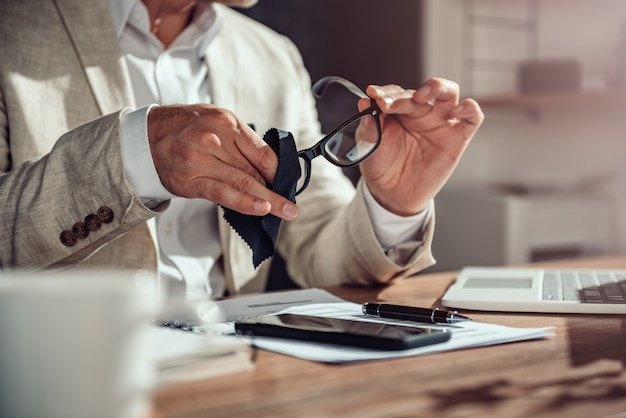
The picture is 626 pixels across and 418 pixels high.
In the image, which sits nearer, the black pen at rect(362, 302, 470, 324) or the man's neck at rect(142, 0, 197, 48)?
the black pen at rect(362, 302, 470, 324)

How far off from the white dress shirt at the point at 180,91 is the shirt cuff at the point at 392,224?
362mm

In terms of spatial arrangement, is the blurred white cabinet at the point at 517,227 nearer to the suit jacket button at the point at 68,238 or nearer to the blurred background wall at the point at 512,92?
the blurred background wall at the point at 512,92

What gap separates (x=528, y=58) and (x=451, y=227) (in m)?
1.04

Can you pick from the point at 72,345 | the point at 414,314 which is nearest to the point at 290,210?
the point at 414,314

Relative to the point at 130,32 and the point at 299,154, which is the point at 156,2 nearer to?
the point at 130,32

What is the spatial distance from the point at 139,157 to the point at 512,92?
299 centimetres

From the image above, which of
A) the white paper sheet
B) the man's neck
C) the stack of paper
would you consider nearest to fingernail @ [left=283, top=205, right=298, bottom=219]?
the white paper sheet

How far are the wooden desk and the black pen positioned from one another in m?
0.10

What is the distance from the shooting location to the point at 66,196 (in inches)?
35.6

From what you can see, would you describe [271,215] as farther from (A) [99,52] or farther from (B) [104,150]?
(A) [99,52]

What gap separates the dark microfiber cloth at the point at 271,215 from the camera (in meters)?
0.87

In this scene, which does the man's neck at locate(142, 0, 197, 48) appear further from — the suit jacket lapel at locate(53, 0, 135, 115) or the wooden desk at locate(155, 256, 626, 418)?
the wooden desk at locate(155, 256, 626, 418)

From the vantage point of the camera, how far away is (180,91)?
1.42m

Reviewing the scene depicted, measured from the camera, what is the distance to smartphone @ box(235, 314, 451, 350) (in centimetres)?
69
